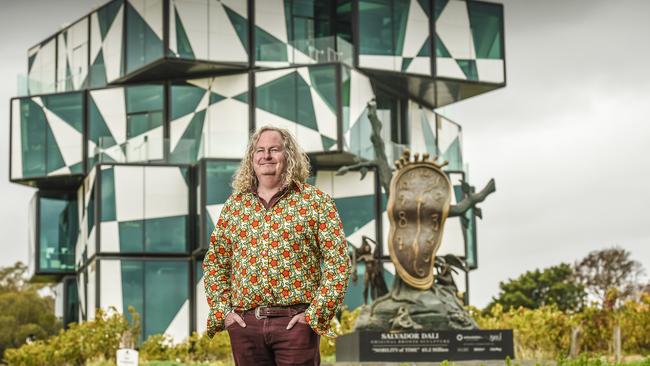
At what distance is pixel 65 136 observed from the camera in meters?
55.2

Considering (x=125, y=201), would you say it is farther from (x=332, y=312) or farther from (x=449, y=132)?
(x=332, y=312)

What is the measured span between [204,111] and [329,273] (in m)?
46.3

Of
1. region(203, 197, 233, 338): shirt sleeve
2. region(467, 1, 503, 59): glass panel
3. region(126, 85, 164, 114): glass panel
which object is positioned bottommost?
region(203, 197, 233, 338): shirt sleeve

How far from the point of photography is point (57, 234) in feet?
192

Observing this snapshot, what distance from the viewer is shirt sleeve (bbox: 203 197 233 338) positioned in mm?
7016

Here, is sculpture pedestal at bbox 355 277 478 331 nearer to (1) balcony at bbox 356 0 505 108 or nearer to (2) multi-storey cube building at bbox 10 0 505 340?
(2) multi-storey cube building at bbox 10 0 505 340

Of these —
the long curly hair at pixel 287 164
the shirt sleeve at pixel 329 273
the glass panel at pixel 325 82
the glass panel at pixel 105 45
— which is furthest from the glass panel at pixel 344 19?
the shirt sleeve at pixel 329 273

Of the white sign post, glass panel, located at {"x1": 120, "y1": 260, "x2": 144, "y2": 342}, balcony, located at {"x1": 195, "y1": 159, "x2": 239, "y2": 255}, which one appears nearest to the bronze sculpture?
the white sign post

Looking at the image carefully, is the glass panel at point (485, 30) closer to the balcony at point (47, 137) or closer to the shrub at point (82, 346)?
the balcony at point (47, 137)

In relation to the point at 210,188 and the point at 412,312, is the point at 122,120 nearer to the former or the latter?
the point at 210,188

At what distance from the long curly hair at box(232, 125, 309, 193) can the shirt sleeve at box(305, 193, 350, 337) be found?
10.0 inches

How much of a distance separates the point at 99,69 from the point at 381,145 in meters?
29.9

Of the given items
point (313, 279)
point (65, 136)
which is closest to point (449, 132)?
point (65, 136)

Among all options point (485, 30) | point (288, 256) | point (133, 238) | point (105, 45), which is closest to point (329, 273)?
point (288, 256)
